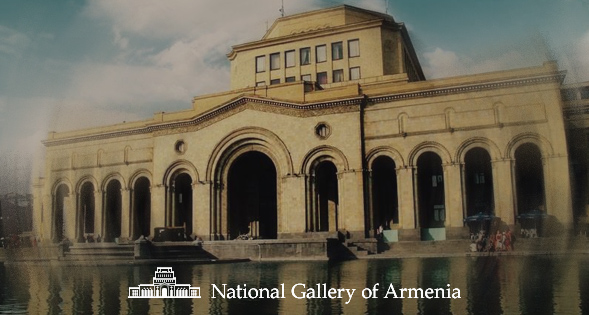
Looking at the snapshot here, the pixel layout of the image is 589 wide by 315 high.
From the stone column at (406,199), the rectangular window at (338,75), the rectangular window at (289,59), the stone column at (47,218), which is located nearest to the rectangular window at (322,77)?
the rectangular window at (338,75)

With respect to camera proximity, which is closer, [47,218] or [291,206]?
[291,206]

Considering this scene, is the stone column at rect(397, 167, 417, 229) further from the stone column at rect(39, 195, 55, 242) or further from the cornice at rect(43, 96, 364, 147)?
the stone column at rect(39, 195, 55, 242)

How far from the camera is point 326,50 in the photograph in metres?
43.2

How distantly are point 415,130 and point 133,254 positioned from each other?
1764cm

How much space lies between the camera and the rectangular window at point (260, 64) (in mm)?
45344

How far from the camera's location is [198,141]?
38.2 metres

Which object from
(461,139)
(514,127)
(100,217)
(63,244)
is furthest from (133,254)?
(514,127)

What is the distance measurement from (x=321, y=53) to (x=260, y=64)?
5461 millimetres

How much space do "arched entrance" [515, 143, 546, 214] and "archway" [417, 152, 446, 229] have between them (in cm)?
485

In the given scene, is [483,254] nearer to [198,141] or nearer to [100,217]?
[198,141]

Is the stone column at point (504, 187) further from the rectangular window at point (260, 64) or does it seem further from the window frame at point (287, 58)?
the rectangular window at point (260, 64)

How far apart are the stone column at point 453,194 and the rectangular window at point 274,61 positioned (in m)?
18.3

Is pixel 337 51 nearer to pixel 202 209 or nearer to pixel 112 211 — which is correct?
pixel 202 209

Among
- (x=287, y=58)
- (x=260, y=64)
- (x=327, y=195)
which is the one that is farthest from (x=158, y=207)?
(x=287, y=58)
